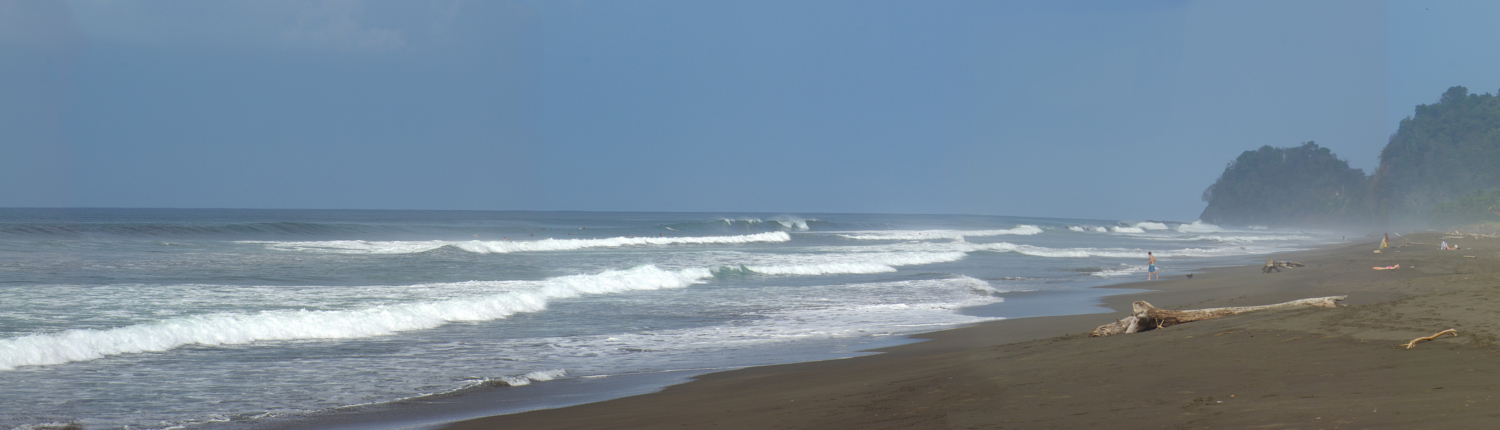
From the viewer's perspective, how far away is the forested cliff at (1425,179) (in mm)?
61562

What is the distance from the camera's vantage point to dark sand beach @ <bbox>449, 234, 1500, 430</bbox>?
4.22 m

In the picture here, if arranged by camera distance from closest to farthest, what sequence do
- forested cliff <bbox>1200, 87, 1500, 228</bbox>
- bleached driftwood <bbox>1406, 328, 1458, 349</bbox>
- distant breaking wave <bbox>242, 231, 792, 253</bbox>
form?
1. bleached driftwood <bbox>1406, 328, 1458, 349</bbox>
2. distant breaking wave <bbox>242, 231, 792, 253</bbox>
3. forested cliff <bbox>1200, 87, 1500, 228</bbox>

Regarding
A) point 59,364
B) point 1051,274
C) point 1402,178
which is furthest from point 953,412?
point 1402,178

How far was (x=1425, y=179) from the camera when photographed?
226 ft

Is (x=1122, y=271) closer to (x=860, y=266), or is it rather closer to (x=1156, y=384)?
(x=860, y=266)

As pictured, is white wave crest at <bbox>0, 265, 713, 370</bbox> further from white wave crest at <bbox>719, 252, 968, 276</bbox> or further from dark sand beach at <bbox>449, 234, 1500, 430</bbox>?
white wave crest at <bbox>719, 252, 968, 276</bbox>

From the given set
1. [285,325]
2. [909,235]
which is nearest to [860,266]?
[285,325]

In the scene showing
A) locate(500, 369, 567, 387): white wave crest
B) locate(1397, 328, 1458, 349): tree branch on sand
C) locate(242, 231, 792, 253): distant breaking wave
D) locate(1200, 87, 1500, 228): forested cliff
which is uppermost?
locate(1200, 87, 1500, 228): forested cliff

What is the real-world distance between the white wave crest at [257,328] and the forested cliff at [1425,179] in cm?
5863

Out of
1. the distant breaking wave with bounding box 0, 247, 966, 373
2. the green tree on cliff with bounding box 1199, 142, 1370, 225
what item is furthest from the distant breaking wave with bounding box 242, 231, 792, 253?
the green tree on cliff with bounding box 1199, 142, 1370, 225

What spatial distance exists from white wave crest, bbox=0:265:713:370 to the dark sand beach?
18.5 ft

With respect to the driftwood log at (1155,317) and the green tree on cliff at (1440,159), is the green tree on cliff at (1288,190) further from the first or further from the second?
the driftwood log at (1155,317)

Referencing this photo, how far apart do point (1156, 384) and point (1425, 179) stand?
→ 3251 inches

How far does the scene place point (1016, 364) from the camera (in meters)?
7.00
